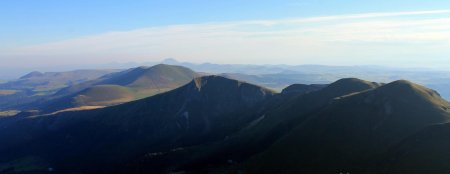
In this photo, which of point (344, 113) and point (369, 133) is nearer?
point (369, 133)

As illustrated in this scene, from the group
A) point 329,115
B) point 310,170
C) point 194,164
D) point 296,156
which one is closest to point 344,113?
point 329,115

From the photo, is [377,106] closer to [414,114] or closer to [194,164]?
[414,114]

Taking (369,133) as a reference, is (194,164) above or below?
below

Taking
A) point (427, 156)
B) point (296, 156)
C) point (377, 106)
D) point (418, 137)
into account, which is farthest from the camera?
point (377, 106)

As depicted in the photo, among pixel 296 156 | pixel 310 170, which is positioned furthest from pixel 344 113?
pixel 310 170

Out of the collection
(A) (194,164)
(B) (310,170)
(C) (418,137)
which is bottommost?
(A) (194,164)

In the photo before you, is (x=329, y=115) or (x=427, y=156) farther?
(x=329, y=115)

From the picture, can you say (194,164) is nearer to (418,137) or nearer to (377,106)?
(377,106)

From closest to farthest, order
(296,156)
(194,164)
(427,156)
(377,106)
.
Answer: (427,156) → (296,156) → (377,106) → (194,164)

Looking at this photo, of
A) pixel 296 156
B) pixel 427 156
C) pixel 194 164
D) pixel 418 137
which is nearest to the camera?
pixel 427 156
